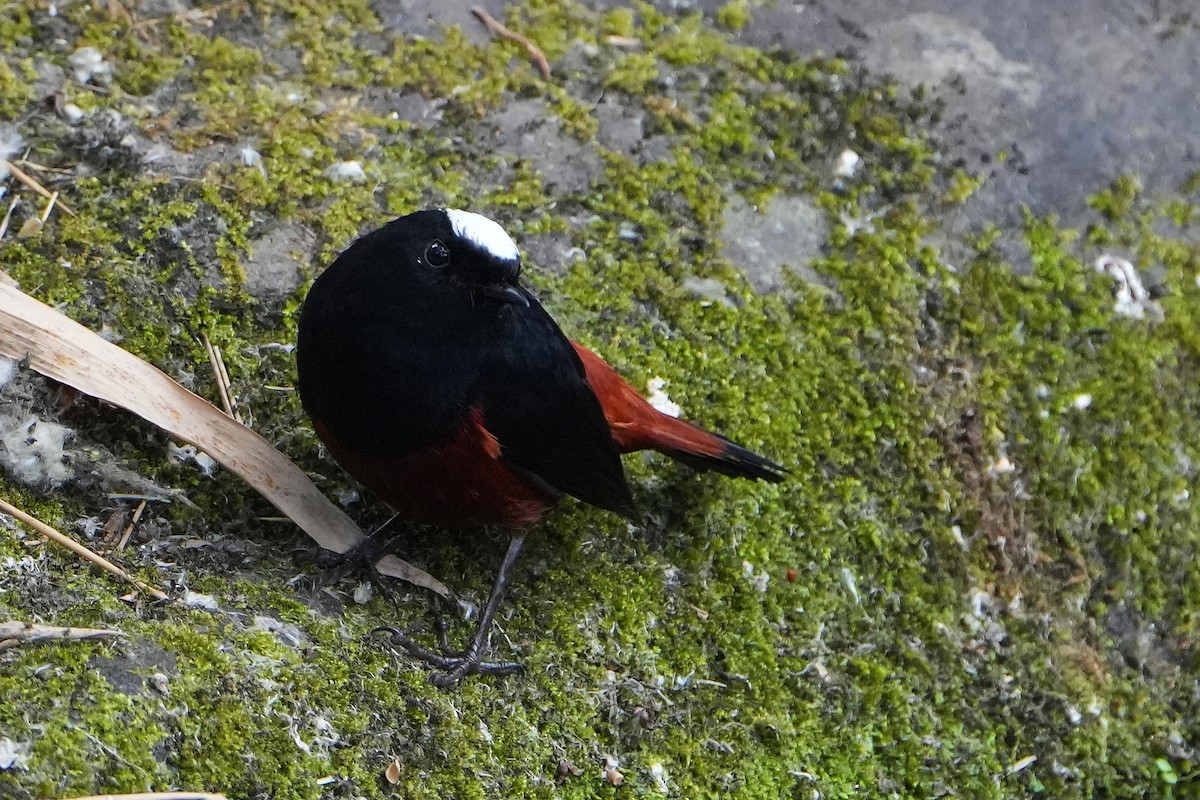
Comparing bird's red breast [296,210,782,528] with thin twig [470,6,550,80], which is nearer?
bird's red breast [296,210,782,528]

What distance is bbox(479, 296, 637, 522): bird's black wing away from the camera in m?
2.62

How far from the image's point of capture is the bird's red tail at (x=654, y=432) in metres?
3.04

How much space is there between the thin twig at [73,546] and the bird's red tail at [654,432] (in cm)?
128

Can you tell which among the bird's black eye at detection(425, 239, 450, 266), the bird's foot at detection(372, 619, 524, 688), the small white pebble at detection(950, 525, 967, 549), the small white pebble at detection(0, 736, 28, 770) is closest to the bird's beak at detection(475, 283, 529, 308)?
the bird's black eye at detection(425, 239, 450, 266)

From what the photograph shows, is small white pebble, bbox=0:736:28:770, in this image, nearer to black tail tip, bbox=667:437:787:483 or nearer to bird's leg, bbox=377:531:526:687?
bird's leg, bbox=377:531:526:687

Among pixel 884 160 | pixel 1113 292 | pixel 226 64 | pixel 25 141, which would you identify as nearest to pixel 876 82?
pixel 884 160

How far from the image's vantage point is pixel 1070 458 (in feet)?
11.7

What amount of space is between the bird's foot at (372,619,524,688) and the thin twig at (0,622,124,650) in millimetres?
690

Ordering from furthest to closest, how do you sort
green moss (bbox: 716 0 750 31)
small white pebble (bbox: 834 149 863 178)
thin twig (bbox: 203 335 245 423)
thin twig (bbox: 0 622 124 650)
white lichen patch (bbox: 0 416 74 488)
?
green moss (bbox: 716 0 750 31) < small white pebble (bbox: 834 149 863 178) < thin twig (bbox: 203 335 245 423) < white lichen patch (bbox: 0 416 74 488) < thin twig (bbox: 0 622 124 650)

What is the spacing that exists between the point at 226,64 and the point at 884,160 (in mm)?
2478

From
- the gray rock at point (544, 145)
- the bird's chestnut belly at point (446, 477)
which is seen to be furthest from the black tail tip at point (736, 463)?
the gray rock at point (544, 145)

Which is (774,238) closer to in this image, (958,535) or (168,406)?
(958,535)

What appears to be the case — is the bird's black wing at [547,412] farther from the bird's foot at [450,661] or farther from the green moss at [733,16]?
the green moss at [733,16]

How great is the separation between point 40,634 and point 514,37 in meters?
2.91
